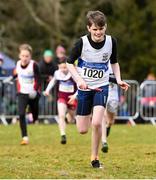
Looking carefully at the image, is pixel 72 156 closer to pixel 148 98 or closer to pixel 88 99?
pixel 88 99

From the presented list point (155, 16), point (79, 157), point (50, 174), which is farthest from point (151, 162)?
point (155, 16)

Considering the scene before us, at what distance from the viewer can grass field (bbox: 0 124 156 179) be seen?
912 centimetres

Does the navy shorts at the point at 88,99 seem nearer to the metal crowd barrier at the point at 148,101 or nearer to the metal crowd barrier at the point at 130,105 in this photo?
the metal crowd barrier at the point at 130,105

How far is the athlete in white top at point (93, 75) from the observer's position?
9828 millimetres

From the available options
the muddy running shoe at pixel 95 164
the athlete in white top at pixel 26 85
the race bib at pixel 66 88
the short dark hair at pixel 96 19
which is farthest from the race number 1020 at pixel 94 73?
the race bib at pixel 66 88

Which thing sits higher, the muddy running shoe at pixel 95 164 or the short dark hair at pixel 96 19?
the short dark hair at pixel 96 19

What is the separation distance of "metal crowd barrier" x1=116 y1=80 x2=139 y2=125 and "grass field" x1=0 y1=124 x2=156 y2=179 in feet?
15.8

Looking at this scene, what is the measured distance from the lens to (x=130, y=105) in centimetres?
2284

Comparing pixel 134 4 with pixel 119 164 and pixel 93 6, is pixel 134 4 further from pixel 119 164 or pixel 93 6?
pixel 119 164

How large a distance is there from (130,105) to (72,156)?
1139 centimetres

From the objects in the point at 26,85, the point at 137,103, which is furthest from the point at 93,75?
the point at 137,103

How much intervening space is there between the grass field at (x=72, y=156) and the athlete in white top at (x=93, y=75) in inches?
22.9

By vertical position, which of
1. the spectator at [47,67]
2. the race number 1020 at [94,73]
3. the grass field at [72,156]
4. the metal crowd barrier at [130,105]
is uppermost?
the spectator at [47,67]

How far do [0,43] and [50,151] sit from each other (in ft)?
80.1
